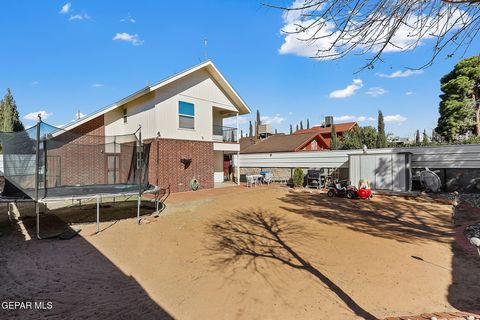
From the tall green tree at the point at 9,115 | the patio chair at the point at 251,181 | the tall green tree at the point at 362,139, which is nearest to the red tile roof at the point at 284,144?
the tall green tree at the point at 362,139

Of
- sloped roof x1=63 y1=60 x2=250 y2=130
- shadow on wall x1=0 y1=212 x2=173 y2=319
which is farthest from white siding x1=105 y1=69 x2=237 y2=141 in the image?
shadow on wall x1=0 y1=212 x2=173 y2=319

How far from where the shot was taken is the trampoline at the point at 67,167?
708cm

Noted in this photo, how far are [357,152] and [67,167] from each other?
1530 cm

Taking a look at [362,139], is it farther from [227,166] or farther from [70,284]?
[70,284]

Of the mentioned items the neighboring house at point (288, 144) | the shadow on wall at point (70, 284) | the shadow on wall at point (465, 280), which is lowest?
the shadow on wall at point (70, 284)

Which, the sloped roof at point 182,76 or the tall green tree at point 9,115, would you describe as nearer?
the sloped roof at point 182,76

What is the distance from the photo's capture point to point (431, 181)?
509 inches

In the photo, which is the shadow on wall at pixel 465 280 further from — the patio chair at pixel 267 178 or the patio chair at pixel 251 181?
the patio chair at pixel 267 178

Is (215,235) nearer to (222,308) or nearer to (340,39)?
(222,308)

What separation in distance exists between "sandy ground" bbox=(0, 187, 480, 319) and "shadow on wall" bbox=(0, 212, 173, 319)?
0.06ft

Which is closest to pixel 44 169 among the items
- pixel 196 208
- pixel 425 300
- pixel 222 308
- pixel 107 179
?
pixel 107 179

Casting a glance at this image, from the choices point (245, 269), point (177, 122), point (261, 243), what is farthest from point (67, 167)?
point (245, 269)

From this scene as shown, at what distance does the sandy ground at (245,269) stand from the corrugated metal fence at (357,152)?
21.1 ft

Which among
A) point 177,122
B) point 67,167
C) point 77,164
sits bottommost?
point 67,167
